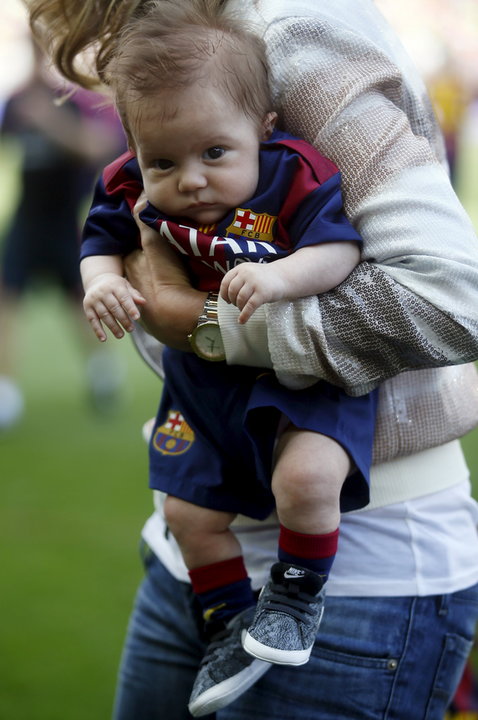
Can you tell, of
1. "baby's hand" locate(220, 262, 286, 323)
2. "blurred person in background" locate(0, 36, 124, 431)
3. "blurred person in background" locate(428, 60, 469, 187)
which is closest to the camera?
"baby's hand" locate(220, 262, 286, 323)

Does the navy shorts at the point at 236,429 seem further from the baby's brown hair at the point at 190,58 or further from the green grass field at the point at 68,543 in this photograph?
the green grass field at the point at 68,543

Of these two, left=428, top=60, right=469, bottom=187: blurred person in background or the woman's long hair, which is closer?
the woman's long hair

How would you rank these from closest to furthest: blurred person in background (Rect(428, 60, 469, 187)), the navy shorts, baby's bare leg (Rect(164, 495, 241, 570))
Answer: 1. the navy shorts
2. baby's bare leg (Rect(164, 495, 241, 570))
3. blurred person in background (Rect(428, 60, 469, 187))

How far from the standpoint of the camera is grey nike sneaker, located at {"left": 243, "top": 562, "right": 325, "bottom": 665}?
4.82ft

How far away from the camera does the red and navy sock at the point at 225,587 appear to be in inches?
63.1

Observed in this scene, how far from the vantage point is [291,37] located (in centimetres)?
151

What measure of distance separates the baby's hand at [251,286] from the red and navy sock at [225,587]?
43 centimetres

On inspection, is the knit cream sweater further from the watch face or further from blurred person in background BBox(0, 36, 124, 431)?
blurred person in background BBox(0, 36, 124, 431)

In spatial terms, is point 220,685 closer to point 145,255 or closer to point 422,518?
point 422,518

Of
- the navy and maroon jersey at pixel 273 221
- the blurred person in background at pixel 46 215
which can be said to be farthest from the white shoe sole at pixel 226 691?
the blurred person in background at pixel 46 215

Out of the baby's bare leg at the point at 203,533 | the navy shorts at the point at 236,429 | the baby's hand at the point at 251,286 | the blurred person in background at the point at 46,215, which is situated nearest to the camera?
the baby's hand at the point at 251,286

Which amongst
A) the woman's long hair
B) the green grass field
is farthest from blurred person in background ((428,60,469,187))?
the woman's long hair

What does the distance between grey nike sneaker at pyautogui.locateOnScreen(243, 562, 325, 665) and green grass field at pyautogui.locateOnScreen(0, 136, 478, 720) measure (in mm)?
2010

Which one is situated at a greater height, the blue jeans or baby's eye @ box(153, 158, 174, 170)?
baby's eye @ box(153, 158, 174, 170)
